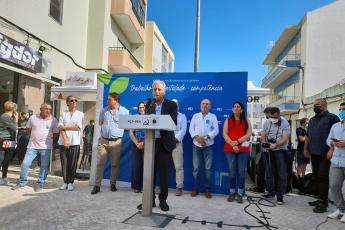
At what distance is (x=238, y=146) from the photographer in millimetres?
6582

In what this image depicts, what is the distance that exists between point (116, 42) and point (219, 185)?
17252mm

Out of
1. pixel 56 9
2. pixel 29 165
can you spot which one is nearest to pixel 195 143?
pixel 29 165

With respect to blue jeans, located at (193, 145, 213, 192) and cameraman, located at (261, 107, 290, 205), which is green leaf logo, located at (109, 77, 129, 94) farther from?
cameraman, located at (261, 107, 290, 205)

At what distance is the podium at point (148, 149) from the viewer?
179 inches

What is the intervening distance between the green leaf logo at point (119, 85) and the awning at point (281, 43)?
1190 inches

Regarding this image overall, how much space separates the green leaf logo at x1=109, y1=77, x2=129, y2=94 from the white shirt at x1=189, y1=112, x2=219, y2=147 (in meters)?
1.89

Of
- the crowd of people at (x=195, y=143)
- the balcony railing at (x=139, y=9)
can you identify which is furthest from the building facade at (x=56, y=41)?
the crowd of people at (x=195, y=143)

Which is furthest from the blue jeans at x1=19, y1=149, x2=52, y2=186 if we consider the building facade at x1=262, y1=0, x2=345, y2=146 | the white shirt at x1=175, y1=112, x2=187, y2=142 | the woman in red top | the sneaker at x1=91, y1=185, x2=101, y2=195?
the building facade at x1=262, y1=0, x2=345, y2=146

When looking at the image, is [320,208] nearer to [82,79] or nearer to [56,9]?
[82,79]

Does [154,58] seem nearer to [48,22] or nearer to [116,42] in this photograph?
[116,42]

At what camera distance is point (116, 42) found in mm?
22562

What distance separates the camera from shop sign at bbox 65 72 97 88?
39.8 feet

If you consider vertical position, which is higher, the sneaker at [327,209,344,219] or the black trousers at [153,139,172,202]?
the black trousers at [153,139,172,202]

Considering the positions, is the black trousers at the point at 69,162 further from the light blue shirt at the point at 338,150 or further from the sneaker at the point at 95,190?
the light blue shirt at the point at 338,150
